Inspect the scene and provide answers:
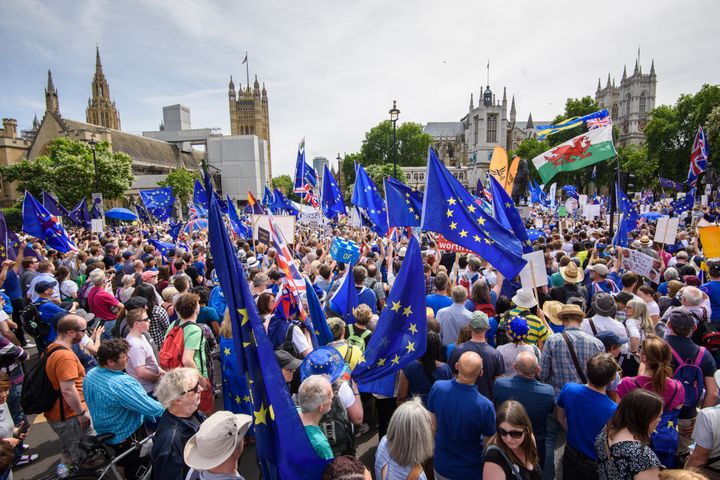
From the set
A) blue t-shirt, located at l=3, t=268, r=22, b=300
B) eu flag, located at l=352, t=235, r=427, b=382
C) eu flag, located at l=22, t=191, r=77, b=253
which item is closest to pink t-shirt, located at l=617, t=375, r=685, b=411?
eu flag, located at l=352, t=235, r=427, b=382

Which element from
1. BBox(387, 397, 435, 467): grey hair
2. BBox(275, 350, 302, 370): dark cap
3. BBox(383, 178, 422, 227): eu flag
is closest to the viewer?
BBox(387, 397, 435, 467): grey hair

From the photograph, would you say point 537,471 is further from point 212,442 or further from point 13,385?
point 13,385

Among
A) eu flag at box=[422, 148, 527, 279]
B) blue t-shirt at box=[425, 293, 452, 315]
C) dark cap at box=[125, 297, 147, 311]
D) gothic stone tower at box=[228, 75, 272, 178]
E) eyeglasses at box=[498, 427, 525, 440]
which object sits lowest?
eyeglasses at box=[498, 427, 525, 440]

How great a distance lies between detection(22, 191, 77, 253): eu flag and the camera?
34.1 ft

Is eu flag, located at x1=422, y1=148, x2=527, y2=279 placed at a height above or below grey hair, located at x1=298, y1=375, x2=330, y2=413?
above

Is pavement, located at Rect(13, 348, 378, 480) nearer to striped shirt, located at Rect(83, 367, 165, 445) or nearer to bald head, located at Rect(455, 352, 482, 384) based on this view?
striped shirt, located at Rect(83, 367, 165, 445)

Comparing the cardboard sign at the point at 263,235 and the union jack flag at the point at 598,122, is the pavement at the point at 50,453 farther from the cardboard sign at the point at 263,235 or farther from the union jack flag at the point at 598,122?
the union jack flag at the point at 598,122

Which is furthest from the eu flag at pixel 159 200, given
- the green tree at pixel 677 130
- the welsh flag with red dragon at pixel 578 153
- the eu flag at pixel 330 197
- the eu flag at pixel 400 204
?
Result: the green tree at pixel 677 130

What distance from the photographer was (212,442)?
2.43 metres

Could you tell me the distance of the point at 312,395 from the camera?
2.81m

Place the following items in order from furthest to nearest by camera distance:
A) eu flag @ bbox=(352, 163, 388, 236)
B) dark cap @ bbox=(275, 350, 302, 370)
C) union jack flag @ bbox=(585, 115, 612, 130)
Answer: eu flag @ bbox=(352, 163, 388, 236)
union jack flag @ bbox=(585, 115, 612, 130)
dark cap @ bbox=(275, 350, 302, 370)

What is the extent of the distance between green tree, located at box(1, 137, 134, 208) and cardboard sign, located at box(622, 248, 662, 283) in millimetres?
40278

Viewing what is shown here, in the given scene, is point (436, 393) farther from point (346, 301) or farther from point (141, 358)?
point (141, 358)

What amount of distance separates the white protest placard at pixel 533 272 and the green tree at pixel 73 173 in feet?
131
